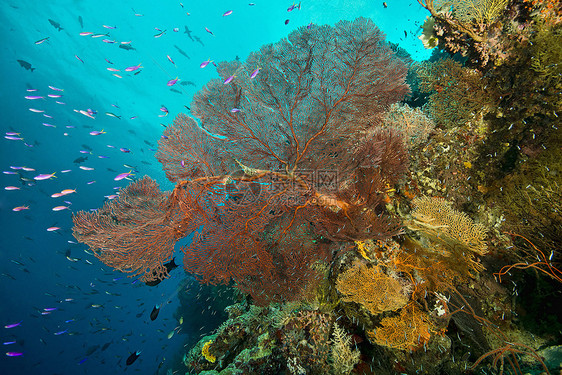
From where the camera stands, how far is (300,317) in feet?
14.8

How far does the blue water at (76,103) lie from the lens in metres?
31.3

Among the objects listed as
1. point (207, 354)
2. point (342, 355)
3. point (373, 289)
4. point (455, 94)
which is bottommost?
point (207, 354)

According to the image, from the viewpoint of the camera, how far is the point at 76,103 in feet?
133

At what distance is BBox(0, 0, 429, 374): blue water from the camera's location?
31.3m

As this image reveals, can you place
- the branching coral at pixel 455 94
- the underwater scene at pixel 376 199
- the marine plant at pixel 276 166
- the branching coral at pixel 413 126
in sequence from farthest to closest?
1. the branching coral at pixel 413 126
2. the marine plant at pixel 276 166
3. the branching coral at pixel 455 94
4. the underwater scene at pixel 376 199

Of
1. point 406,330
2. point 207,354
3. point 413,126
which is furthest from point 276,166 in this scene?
point 207,354

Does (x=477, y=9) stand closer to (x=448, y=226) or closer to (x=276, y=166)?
(x=448, y=226)

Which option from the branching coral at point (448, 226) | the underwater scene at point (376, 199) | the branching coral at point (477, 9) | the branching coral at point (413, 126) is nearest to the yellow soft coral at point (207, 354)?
the underwater scene at point (376, 199)

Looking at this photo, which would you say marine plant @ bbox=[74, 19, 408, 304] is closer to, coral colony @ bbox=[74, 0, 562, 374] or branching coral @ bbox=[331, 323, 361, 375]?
coral colony @ bbox=[74, 0, 562, 374]

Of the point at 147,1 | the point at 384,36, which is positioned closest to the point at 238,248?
the point at 384,36

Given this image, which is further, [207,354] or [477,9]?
[207,354]

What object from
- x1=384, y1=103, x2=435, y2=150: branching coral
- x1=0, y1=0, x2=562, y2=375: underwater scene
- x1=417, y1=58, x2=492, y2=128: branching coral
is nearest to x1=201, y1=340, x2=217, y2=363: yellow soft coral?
x1=0, y1=0, x2=562, y2=375: underwater scene

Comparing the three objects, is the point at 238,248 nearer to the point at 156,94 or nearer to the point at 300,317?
the point at 300,317

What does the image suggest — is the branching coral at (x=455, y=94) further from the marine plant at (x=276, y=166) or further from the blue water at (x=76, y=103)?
the blue water at (x=76, y=103)
